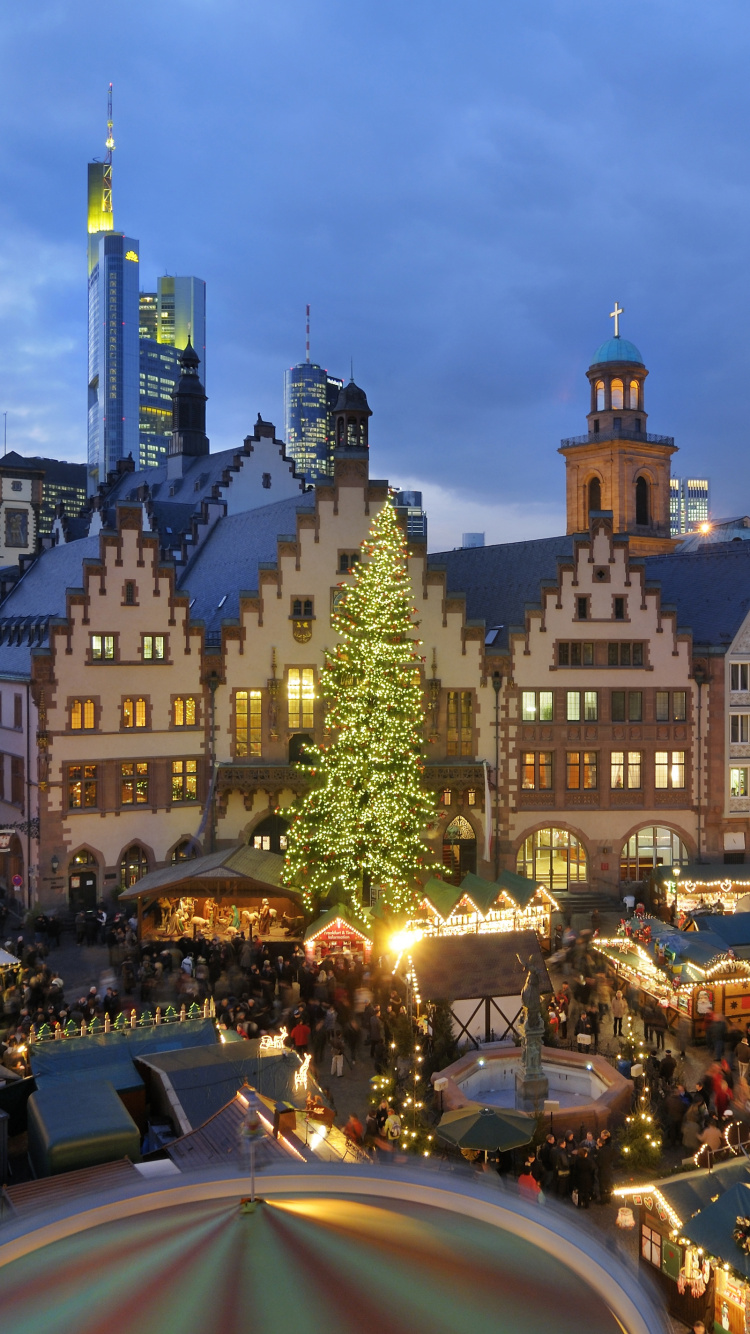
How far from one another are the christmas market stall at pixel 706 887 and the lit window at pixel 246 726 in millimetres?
15459

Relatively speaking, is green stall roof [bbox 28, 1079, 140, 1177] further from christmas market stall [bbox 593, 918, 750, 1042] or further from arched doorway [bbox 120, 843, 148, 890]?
arched doorway [bbox 120, 843, 148, 890]

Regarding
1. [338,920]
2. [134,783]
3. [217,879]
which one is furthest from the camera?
[134,783]

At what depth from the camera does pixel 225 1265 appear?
6.08 metres

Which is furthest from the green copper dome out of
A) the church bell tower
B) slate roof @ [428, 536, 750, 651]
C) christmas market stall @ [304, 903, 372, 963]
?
christmas market stall @ [304, 903, 372, 963]

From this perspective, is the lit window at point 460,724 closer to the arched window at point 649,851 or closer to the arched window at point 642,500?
the arched window at point 649,851

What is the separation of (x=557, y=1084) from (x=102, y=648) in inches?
873

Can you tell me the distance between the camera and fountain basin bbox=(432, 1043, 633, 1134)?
20141mm

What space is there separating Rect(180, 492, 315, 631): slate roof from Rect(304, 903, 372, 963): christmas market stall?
13378 millimetres

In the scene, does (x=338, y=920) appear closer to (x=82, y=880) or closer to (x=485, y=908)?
(x=485, y=908)

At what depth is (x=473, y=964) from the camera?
25.4 m

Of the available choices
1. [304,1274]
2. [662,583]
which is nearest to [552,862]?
[662,583]

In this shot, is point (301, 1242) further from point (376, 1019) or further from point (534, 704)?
point (534, 704)

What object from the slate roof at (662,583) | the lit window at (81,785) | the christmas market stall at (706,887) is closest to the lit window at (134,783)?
the lit window at (81,785)

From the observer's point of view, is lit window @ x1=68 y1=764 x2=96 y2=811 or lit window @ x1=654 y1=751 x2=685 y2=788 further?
lit window @ x1=654 y1=751 x2=685 y2=788
